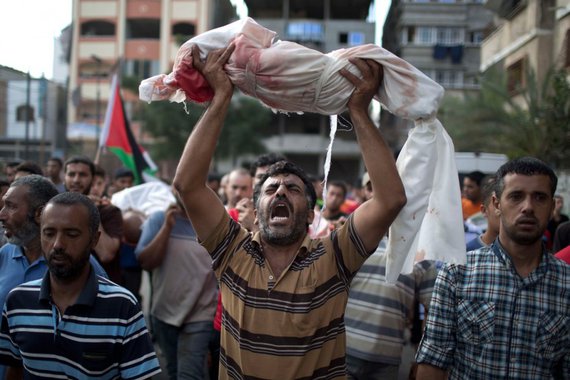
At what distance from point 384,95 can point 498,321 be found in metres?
1.17

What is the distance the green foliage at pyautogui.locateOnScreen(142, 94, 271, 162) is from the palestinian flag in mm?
16466

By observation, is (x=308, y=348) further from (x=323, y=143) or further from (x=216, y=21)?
(x=216, y=21)

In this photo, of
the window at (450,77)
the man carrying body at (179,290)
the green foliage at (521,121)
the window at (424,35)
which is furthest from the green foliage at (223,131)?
the man carrying body at (179,290)

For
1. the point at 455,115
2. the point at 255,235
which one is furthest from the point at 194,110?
the point at 255,235

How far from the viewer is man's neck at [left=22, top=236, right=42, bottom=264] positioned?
3.47 m

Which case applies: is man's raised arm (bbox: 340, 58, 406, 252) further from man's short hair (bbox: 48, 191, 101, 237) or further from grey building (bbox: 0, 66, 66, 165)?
grey building (bbox: 0, 66, 66, 165)

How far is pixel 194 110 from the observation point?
89.0 ft

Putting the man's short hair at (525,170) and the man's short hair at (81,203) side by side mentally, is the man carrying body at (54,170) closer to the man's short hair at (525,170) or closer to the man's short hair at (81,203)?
the man's short hair at (81,203)

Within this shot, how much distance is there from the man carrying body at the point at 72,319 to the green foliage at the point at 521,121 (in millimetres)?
12624

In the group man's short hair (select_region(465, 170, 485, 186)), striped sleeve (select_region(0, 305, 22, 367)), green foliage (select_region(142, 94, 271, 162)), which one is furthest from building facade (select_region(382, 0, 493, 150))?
striped sleeve (select_region(0, 305, 22, 367))

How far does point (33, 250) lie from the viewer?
Answer: 3.49 m

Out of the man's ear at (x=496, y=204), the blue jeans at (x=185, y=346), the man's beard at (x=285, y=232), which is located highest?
the man's ear at (x=496, y=204)

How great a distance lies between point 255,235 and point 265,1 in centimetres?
3972

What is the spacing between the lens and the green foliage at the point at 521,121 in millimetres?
13609
